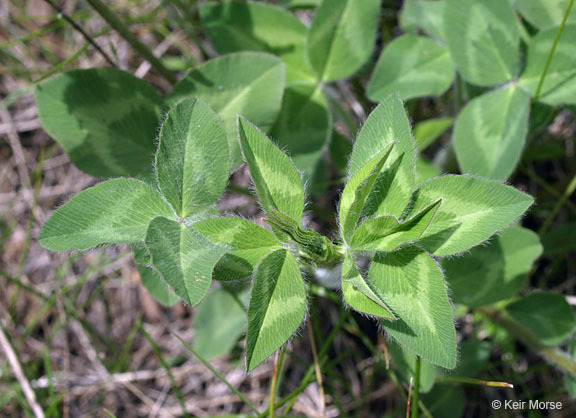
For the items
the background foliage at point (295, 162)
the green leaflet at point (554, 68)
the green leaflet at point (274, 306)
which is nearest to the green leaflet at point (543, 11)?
the background foliage at point (295, 162)

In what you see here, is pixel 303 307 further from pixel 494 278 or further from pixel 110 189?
pixel 494 278

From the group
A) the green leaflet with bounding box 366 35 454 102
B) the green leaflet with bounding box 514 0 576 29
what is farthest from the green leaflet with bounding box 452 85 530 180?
the green leaflet with bounding box 514 0 576 29

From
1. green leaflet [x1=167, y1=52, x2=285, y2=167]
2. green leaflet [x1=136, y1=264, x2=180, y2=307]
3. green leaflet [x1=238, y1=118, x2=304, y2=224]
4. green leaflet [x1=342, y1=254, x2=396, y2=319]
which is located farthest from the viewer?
green leaflet [x1=167, y1=52, x2=285, y2=167]

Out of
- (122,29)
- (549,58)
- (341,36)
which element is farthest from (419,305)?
(122,29)

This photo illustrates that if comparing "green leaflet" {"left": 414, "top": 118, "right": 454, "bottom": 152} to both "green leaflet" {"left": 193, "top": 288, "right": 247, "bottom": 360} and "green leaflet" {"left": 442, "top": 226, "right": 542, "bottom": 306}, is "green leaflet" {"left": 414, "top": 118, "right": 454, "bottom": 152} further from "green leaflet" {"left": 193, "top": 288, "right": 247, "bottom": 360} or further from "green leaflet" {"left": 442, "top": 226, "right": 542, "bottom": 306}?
"green leaflet" {"left": 193, "top": 288, "right": 247, "bottom": 360}

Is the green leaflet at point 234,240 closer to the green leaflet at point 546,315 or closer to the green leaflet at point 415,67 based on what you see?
the green leaflet at point 415,67

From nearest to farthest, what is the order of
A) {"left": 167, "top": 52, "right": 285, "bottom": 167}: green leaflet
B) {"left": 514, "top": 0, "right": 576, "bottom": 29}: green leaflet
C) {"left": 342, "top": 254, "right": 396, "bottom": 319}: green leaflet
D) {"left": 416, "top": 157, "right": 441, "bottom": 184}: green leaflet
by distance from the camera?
{"left": 342, "top": 254, "right": 396, "bottom": 319}: green leaflet → {"left": 167, "top": 52, "right": 285, "bottom": 167}: green leaflet → {"left": 514, "top": 0, "right": 576, "bottom": 29}: green leaflet → {"left": 416, "top": 157, "right": 441, "bottom": 184}: green leaflet

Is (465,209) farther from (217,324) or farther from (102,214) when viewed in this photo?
(217,324)
